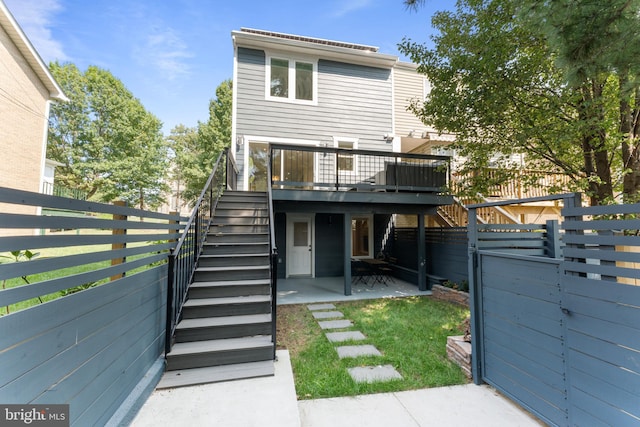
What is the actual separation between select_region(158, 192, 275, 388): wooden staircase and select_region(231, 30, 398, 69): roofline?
5.82 meters

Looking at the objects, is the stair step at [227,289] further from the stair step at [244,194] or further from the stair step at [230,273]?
the stair step at [244,194]

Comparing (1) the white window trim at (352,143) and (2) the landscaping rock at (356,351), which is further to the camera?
(1) the white window trim at (352,143)

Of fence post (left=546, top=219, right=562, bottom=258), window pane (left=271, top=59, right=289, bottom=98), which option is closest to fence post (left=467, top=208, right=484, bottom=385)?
fence post (left=546, top=219, right=562, bottom=258)

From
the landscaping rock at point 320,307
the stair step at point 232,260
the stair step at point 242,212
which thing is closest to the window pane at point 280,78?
the stair step at point 242,212

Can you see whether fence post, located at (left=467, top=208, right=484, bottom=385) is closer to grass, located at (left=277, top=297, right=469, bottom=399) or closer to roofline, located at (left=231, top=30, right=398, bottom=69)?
grass, located at (left=277, top=297, right=469, bottom=399)

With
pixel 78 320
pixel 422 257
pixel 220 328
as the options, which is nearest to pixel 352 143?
pixel 422 257

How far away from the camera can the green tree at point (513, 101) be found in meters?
4.16

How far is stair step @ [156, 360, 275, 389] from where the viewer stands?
2.85 m

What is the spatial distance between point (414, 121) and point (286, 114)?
5.45 meters

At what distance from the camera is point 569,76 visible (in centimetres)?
247

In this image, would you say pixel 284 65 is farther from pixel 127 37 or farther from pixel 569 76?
pixel 569 76

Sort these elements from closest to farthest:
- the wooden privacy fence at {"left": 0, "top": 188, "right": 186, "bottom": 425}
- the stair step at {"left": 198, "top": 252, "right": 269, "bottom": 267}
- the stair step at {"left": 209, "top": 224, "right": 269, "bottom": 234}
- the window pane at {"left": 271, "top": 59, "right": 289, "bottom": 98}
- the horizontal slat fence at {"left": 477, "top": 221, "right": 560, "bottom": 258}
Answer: the wooden privacy fence at {"left": 0, "top": 188, "right": 186, "bottom": 425} < the horizontal slat fence at {"left": 477, "top": 221, "right": 560, "bottom": 258} < the stair step at {"left": 198, "top": 252, "right": 269, "bottom": 267} < the stair step at {"left": 209, "top": 224, "right": 269, "bottom": 234} < the window pane at {"left": 271, "top": 59, "right": 289, "bottom": 98}

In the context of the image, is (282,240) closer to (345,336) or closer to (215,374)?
(345,336)

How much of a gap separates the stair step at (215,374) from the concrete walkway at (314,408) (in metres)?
0.07
